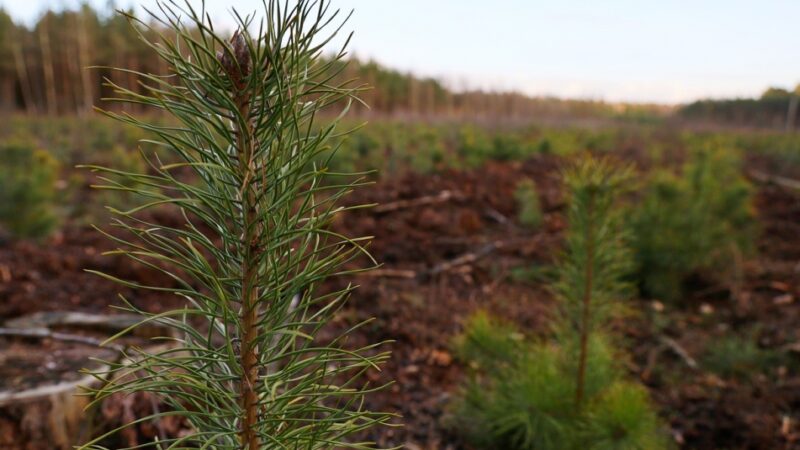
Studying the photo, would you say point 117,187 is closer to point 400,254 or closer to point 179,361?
point 179,361

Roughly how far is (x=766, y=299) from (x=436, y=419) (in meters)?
3.16

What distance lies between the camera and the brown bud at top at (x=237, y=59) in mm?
684

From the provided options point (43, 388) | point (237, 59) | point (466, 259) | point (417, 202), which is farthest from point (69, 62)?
point (237, 59)

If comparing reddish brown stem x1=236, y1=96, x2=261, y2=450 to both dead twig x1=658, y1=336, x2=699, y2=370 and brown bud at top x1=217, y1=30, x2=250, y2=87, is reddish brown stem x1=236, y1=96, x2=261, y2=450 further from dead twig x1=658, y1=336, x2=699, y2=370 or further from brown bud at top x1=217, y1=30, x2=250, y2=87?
dead twig x1=658, y1=336, x2=699, y2=370

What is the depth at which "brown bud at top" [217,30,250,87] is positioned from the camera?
0.68m

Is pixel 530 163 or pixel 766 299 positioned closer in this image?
pixel 766 299

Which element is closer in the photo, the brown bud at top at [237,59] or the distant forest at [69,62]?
the brown bud at top at [237,59]

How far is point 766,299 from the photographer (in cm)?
443

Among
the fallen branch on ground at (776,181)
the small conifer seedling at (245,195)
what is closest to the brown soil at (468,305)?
the small conifer seedling at (245,195)

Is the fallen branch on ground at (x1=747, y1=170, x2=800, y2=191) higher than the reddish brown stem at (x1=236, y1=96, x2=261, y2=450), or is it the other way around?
the reddish brown stem at (x1=236, y1=96, x2=261, y2=450)

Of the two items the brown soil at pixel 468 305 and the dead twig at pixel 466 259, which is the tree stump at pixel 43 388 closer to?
the brown soil at pixel 468 305

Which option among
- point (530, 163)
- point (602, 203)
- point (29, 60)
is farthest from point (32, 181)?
point (29, 60)

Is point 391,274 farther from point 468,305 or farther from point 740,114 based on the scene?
point 740,114

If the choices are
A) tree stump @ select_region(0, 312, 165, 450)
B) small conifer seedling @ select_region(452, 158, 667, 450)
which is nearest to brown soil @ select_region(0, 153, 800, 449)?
small conifer seedling @ select_region(452, 158, 667, 450)
